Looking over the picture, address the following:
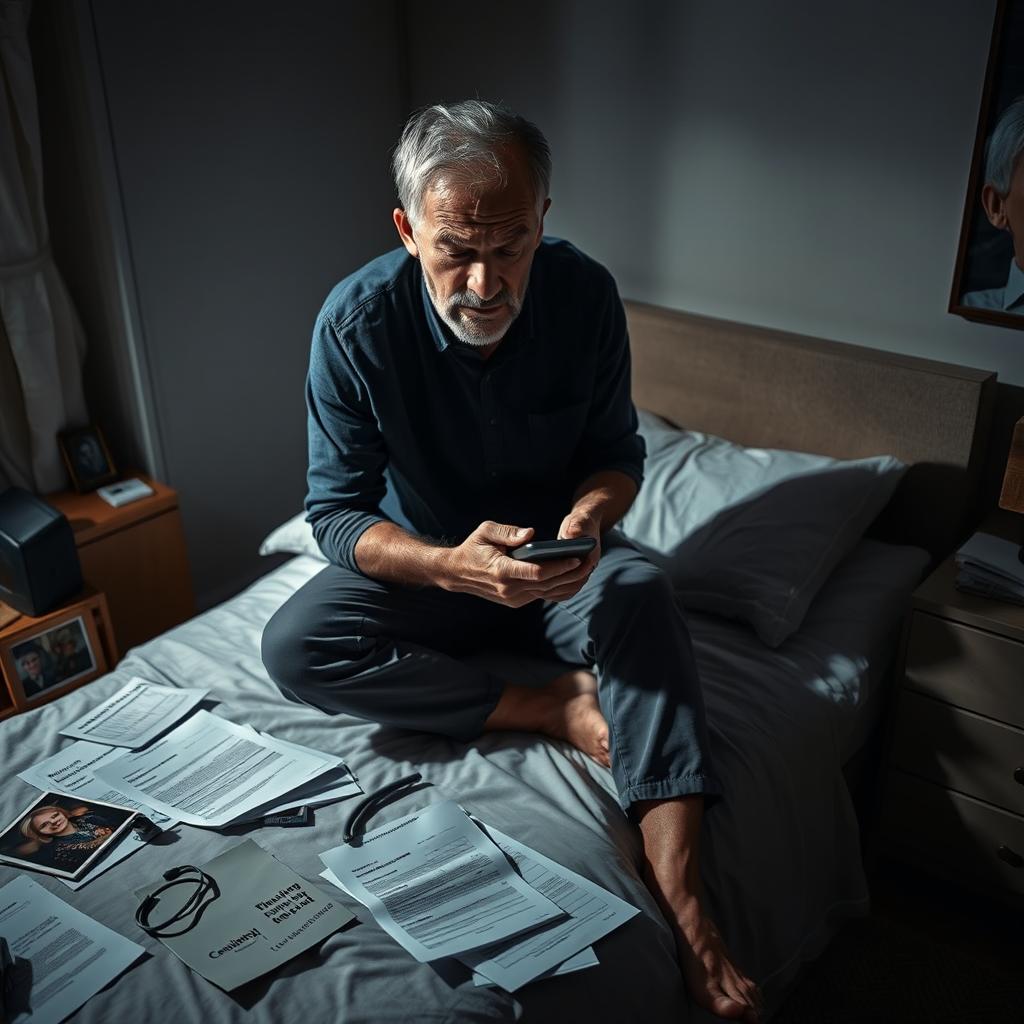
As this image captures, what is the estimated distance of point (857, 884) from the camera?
187 cm

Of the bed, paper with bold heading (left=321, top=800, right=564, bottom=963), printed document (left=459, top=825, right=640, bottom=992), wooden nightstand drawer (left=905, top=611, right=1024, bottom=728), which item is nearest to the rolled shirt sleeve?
the bed

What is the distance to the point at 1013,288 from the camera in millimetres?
2055

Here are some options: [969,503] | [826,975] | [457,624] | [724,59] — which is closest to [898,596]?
[969,503]

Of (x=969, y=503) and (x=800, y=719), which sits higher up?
(x=969, y=503)

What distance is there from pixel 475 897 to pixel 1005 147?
155 cm

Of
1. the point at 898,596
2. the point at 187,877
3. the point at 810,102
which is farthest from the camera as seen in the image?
the point at 810,102

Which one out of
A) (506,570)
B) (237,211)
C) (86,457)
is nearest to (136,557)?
(86,457)

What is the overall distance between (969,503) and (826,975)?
940 millimetres

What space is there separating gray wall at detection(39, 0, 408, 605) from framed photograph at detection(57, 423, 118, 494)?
95 mm

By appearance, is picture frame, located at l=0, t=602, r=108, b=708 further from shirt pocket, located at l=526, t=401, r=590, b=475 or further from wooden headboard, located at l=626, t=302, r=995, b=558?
wooden headboard, located at l=626, t=302, r=995, b=558

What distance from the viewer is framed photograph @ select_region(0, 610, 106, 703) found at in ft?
7.02

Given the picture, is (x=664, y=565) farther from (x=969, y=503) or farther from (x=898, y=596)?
(x=969, y=503)

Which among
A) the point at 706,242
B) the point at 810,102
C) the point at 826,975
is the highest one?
the point at 810,102

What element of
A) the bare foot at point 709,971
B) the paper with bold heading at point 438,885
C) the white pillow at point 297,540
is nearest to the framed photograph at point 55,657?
the white pillow at point 297,540
